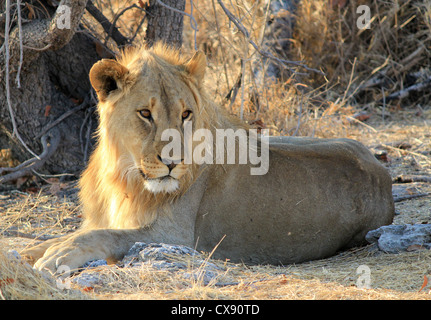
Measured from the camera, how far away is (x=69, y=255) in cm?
345

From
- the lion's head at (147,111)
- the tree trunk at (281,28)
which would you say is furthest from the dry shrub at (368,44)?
the lion's head at (147,111)

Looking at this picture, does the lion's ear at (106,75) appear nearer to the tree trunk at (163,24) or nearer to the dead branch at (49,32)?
the dead branch at (49,32)

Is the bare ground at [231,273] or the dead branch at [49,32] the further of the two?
the dead branch at [49,32]

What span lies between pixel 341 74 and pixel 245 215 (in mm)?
5505

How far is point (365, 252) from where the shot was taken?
Answer: 4.36 m

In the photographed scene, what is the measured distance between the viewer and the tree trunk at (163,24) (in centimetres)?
584

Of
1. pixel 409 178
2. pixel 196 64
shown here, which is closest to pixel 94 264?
pixel 196 64

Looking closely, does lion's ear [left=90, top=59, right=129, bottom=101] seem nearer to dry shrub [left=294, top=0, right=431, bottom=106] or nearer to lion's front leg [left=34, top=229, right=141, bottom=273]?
lion's front leg [left=34, top=229, right=141, bottom=273]

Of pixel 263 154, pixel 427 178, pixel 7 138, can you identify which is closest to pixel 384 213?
pixel 263 154

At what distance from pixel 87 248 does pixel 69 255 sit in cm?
14

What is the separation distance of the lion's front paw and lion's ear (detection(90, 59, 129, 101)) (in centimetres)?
98

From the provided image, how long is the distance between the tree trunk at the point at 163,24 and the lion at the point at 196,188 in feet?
5.08

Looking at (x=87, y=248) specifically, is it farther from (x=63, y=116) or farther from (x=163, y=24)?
(x=163, y=24)

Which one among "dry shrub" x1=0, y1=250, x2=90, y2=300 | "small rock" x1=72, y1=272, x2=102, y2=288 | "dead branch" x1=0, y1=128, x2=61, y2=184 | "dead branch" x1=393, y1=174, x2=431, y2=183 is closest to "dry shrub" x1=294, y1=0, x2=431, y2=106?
"dead branch" x1=393, y1=174, x2=431, y2=183
